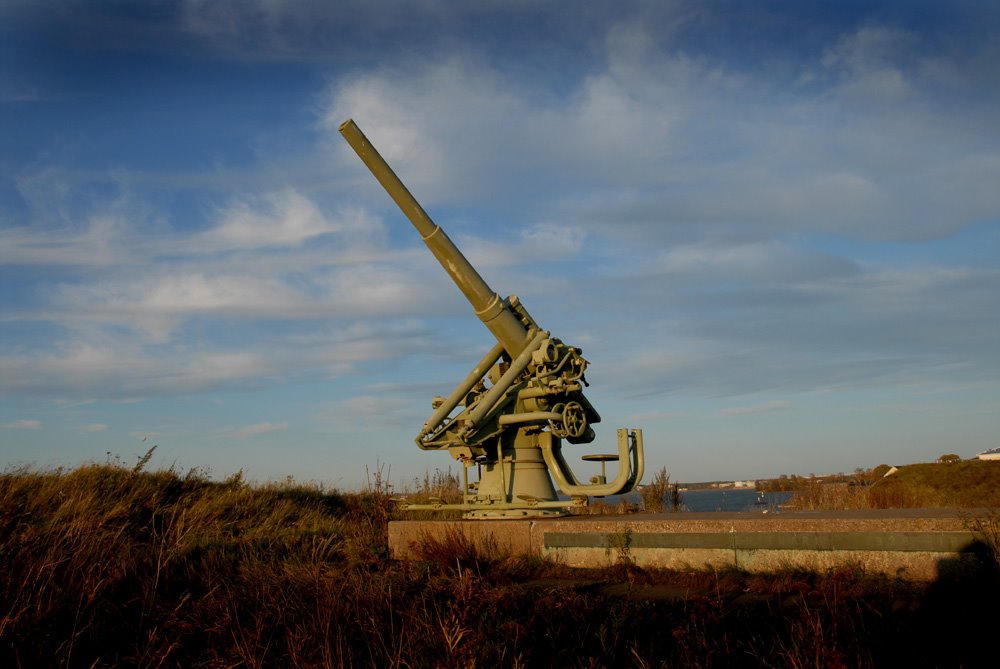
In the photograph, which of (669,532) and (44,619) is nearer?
(44,619)

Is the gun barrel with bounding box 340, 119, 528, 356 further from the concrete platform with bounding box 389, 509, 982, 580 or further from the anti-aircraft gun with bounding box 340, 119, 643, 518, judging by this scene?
the concrete platform with bounding box 389, 509, 982, 580

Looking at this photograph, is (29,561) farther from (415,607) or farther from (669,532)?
(669,532)

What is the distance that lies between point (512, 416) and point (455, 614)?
4.69 meters

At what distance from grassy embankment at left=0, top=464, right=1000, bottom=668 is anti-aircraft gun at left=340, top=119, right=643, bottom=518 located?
179 centimetres

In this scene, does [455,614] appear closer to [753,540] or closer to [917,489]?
[753,540]

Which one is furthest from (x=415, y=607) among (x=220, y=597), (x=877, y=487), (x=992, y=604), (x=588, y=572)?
(x=877, y=487)

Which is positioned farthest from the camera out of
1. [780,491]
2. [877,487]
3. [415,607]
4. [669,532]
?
[780,491]

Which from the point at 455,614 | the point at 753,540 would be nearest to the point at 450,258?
the point at 753,540

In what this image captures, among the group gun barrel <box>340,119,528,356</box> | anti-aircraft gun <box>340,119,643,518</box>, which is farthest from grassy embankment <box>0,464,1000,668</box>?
gun barrel <box>340,119,528,356</box>

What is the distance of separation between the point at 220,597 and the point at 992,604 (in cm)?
513

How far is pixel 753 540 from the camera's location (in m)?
6.73

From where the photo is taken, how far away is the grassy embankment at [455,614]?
439cm

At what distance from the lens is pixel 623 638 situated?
15.6 feet

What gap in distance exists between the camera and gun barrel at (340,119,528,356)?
32.4 feet
